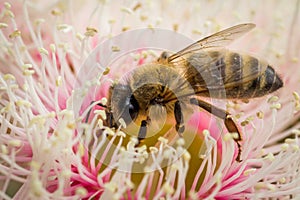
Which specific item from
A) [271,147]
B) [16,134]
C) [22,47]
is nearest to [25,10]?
[22,47]

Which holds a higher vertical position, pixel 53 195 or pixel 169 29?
pixel 169 29

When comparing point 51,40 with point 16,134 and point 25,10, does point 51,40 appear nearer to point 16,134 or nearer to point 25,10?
point 25,10

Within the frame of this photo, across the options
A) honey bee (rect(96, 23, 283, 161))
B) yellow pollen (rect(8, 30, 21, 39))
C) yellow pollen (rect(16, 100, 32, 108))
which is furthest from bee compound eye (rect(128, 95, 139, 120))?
yellow pollen (rect(8, 30, 21, 39))

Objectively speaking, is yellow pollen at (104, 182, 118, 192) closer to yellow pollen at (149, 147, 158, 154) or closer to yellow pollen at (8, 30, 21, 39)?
yellow pollen at (149, 147, 158, 154)

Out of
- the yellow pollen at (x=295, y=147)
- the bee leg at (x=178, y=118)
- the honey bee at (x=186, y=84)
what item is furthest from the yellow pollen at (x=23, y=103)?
the yellow pollen at (x=295, y=147)

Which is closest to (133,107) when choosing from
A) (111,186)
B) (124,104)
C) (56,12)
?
(124,104)

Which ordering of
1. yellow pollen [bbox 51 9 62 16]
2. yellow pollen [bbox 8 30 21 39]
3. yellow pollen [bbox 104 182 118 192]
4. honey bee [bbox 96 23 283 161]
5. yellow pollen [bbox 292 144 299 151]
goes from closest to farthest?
yellow pollen [bbox 104 182 118 192] < honey bee [bbox 96 23 283 161] < yellow pollen [bbox 292 144 299 151] < yellow pollen [bbox 8 30 21 39] < yellow pollen [bbox 51 9 62 16]

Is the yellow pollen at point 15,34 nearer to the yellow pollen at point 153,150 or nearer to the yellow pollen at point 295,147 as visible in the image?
the yellow pollen at point 153,150
